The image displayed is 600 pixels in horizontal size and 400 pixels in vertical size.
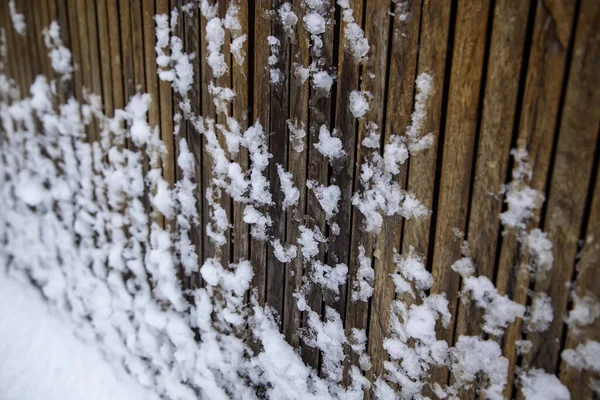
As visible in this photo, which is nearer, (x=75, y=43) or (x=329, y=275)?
(x=329, y=275)

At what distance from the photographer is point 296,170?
1775mm

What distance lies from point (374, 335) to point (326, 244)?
38cm

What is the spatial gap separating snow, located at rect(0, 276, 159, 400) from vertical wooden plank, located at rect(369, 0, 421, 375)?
64.1 inches

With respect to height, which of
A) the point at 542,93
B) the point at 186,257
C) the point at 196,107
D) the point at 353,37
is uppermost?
the point at 353,37

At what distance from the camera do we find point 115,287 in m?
2.81

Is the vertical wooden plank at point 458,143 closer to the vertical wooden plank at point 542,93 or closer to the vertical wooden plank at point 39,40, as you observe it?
the vertical wooden plank at point 542,93

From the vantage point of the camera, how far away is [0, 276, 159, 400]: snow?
2734 millimetres

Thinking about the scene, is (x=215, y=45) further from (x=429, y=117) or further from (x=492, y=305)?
(x=492, y=305)

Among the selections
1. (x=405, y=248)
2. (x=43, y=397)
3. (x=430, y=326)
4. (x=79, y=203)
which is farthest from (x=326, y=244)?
(x=43, y=397)

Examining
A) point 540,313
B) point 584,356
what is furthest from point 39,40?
point 584,356

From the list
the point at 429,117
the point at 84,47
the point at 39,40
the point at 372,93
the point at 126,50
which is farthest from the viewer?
the point at 39,40

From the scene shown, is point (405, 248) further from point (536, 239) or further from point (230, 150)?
point (230, 150)

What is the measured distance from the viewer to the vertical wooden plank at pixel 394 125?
1.37m

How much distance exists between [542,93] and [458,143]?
0.25 metres
